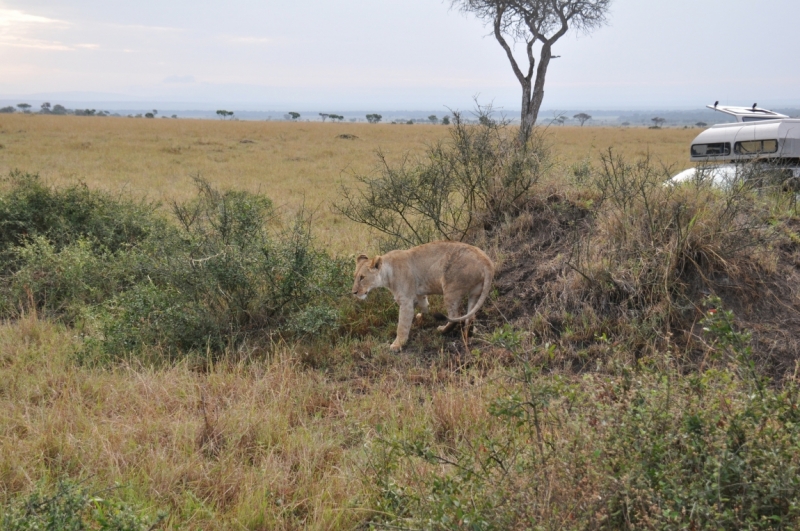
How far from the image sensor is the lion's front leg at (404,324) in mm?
6613

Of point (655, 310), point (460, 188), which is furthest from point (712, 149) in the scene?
point (655, 310)

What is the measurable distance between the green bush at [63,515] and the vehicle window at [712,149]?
9.19 metres

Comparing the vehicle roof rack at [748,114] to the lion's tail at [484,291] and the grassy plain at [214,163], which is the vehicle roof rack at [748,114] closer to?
the grassy plain at [214,163]

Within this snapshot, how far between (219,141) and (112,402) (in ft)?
93.4

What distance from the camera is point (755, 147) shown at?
9.20m

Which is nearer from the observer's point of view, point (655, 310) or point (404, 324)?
point (655, 310)

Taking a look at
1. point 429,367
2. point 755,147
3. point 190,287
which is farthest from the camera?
point 755,147

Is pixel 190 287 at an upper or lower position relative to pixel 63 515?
upper

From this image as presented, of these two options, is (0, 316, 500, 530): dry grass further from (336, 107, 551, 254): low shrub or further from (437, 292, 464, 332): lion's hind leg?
(336, 107, 551, 254): low shrub

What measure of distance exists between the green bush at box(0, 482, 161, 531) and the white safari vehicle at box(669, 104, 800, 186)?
272 inches

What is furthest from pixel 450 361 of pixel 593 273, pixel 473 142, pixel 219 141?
pixel 219 141

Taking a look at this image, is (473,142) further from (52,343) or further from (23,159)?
(23,159)

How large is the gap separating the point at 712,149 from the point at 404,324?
6039mm

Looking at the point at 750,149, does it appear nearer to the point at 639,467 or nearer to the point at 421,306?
the point at 421,306
